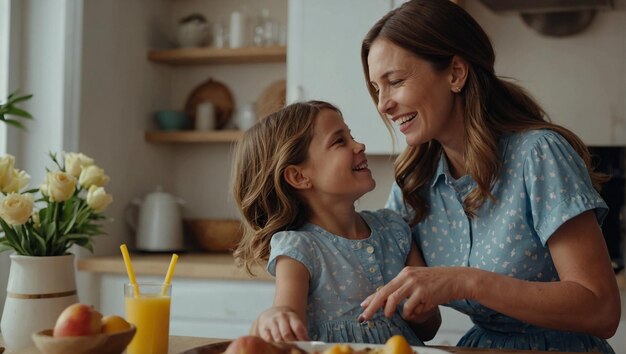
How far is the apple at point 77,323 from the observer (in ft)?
3.28

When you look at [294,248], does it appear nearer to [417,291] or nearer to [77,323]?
[417,291]

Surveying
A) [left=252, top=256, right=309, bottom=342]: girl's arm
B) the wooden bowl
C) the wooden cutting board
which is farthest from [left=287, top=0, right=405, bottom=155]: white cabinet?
the wooden cutting board

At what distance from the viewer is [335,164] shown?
167 cm

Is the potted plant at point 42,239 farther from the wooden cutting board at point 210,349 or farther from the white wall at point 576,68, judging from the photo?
the white wall at point 576,68

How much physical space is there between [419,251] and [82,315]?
38.0 inches

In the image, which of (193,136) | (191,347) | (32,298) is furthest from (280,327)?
(193,136)

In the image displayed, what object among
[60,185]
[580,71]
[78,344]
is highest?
[580,71]

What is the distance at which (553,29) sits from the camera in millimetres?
→ 2973

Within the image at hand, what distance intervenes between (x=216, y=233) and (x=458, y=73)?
1804 mm

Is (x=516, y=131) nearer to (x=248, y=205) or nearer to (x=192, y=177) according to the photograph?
(x=248, y=205)

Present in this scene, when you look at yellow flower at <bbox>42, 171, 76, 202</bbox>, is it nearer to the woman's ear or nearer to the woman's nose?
the woman's nose

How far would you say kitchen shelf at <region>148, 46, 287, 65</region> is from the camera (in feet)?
10.7

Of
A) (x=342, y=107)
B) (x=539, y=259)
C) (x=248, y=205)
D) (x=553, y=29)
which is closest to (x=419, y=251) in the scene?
(x=539, y=259)

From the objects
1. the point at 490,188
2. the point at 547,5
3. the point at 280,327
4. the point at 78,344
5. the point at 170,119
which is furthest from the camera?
the point at 170,119
